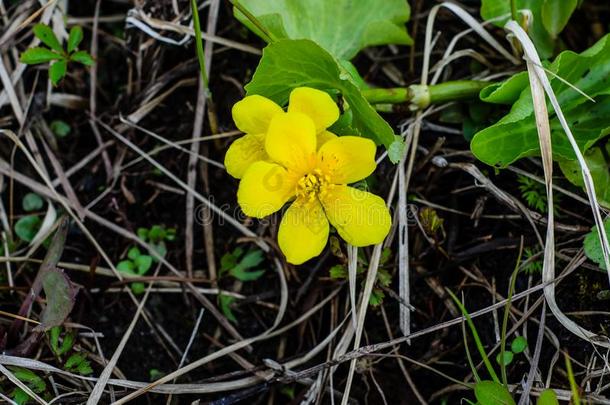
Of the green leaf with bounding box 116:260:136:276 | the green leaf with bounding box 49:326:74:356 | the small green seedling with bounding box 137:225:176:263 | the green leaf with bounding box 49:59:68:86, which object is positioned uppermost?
the green leaf with bounding box 49:59:68:86

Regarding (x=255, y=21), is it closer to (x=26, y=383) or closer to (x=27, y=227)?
(x=27, y=227)

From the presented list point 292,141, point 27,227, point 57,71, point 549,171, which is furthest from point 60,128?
point 549,171

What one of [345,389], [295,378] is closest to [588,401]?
[345,389]

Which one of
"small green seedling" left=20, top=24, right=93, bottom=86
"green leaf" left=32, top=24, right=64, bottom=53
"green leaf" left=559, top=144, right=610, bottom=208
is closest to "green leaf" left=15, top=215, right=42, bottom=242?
"small green seedling" left=20, top=24, right=93, bottom=86

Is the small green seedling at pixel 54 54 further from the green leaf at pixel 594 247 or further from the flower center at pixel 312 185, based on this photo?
the green leaf at pixel 594 247

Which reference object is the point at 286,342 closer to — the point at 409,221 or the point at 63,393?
the point at 409,221

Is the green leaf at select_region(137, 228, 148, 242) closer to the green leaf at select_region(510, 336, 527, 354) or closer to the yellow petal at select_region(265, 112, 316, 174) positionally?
the yellow petal at select_region(265, 112, 316, 174)
